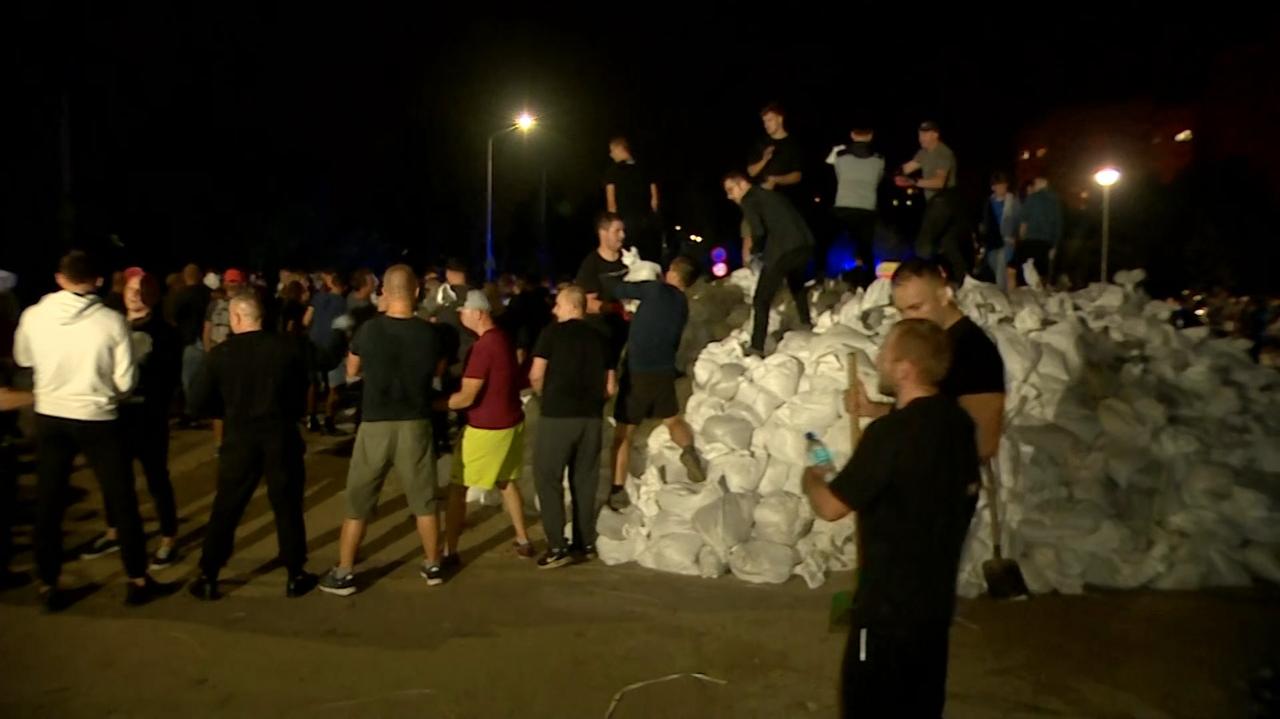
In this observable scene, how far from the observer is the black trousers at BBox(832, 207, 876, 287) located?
11.0 metres

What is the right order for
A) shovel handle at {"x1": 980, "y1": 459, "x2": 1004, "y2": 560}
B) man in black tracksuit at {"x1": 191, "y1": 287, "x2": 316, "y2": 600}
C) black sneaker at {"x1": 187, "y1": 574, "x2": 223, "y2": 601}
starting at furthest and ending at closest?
black sneaker at {"x1": 187, "y1": 574, "x2": 223, "y2": 601}, man in black tracksuit at {"x1": 191, "y1": 287, "x2": 316, "y2": 600}, shovel handle at {"x1": 980, "y1": 459, "x2": 1004, "y2": 560}

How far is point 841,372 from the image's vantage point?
26.3 ft

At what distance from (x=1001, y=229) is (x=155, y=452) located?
371 inches

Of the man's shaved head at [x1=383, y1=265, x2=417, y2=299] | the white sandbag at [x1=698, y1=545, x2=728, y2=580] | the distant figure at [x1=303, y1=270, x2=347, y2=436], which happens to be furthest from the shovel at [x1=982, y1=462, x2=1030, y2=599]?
the distant figure at [x1=303, y1=270, x2=347, y2=436]

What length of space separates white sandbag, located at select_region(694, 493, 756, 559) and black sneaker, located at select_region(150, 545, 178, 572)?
12.0ft

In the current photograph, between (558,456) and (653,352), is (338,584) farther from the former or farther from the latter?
(653,352)

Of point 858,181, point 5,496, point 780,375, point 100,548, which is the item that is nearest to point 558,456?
point 780,375

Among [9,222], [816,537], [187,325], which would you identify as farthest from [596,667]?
[9,222]

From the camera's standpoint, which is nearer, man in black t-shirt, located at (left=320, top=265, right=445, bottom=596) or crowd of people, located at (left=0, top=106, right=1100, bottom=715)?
crowd of people, located at (left=0, top=106, right=1100, bottom=715)

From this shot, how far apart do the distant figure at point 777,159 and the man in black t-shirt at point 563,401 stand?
3120mm

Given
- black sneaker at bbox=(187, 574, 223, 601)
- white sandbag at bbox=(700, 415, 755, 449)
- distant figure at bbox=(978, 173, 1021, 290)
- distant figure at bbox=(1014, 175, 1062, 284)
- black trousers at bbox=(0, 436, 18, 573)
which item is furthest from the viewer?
distant figure at bbox=(978, 173, 1021, 290)

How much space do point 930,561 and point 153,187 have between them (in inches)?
1314

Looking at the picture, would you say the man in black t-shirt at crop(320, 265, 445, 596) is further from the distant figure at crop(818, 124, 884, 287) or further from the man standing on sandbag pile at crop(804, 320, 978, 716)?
the distant figure at crop(818, 124, 884, 287)

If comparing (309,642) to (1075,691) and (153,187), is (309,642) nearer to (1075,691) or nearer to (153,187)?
(1075,691)
